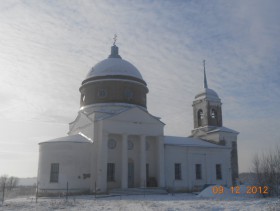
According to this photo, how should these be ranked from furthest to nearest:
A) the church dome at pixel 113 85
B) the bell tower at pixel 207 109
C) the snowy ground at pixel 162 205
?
the bell tower at pixel 207 109 → the church dome at pixel 113 85 → the snowy ground at pixel 162 205

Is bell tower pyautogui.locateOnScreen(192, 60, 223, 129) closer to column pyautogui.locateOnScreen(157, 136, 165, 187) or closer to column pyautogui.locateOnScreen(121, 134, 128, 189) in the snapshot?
column pyautogui.locateOnScreen(157, 136, 165, 187)

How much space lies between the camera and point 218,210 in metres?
13.0

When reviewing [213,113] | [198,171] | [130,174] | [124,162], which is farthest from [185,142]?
[124,162]

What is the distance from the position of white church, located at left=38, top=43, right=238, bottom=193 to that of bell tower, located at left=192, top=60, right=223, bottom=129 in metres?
0.15

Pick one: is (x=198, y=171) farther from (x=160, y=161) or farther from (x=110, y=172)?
(x=110, y=172)

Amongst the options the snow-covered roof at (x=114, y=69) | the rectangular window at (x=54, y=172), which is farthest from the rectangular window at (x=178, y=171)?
the rectangular window at (x=54, y=172)

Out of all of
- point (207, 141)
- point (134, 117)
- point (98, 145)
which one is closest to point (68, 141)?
point (98, 145)

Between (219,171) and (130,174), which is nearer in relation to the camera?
(130,174)

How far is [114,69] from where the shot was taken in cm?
3147

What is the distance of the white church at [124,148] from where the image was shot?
990 inches

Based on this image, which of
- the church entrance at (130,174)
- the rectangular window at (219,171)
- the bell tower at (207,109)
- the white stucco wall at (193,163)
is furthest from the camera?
the bell tower at (207,109)

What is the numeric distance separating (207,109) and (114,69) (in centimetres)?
1228

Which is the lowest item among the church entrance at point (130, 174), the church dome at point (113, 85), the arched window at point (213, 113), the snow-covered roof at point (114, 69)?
the church entrance at point (130, 174)

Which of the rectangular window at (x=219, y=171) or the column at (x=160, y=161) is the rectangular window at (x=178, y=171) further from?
the rectangular window at (x=219, y=171)
